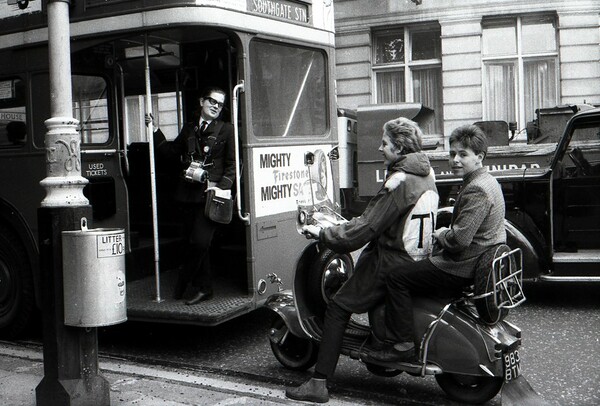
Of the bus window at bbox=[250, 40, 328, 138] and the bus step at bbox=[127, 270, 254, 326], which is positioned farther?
the bus window at bbox=[250, 40, 328, 138]

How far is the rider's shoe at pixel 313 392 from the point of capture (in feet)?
16.7

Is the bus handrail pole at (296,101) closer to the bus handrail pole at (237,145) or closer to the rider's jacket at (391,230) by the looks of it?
the bus handrail pole at (237,145)

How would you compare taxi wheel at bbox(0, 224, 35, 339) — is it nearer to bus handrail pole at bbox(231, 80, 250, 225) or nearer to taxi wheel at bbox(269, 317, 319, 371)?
bus handrail pole at bbox(231, 80, 250, 225)

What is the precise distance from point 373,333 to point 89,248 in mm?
1931

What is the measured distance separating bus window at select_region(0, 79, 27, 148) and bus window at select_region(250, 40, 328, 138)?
85.8 inches

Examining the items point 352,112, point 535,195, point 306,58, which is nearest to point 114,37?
point 306,58

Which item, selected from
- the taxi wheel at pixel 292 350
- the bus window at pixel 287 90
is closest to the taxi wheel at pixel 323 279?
the taxi wheel at pixel 292 350

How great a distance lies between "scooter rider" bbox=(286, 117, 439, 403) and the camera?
494cm

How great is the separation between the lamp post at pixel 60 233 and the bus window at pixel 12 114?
7.44ft

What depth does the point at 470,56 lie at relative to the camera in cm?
1789

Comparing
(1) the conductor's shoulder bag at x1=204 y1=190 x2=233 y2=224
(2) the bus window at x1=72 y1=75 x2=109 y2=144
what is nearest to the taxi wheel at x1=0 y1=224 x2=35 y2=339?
(2) the bus window at x1=72 y1=75 x2=109 y2=144

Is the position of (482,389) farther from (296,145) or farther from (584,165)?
(584,165)

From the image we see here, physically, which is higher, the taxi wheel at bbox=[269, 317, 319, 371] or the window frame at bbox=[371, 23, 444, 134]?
the window frame at bbox=[371, 23, 444, 134]

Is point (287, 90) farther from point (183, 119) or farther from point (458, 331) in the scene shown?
point (458, 331)
